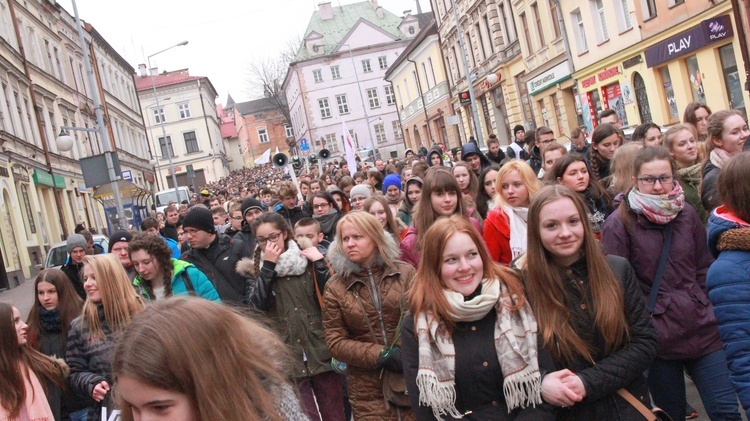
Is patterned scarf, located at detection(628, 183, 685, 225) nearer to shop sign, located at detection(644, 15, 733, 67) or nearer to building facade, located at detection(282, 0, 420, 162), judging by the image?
shop sign, located at detection(644, 15, 733, 67)

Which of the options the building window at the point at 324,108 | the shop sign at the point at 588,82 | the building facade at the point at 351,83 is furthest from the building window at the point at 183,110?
the shop sign at the point at 588,82

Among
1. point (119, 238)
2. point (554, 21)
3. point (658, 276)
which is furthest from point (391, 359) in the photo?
point (554, 21)

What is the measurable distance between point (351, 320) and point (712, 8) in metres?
18.1

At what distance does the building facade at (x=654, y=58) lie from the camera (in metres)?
19.8

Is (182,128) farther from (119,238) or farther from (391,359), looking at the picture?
(391,359)

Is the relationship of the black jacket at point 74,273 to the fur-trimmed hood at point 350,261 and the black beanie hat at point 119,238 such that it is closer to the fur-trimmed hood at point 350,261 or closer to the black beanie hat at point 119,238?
the black beanie hat at point 119,238

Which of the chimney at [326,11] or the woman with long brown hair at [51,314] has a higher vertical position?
the chimney at [326,11]

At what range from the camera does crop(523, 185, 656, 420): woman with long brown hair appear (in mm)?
3424

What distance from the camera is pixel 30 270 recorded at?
2773cm

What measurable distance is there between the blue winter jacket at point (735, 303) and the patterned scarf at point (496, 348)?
2.59ft

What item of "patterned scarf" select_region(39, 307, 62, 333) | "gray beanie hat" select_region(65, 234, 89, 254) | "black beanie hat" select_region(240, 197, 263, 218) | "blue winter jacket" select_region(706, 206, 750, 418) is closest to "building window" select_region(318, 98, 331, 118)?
"black beanie hat" select_region(240, 197, 263, 218)

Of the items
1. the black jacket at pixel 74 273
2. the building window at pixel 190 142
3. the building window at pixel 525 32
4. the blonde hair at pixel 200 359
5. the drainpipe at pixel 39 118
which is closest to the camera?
the blonde hair at pixel 200 359

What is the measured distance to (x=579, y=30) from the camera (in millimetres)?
29297

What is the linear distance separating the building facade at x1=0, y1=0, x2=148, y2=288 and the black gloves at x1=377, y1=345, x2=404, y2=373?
18.3 metres
